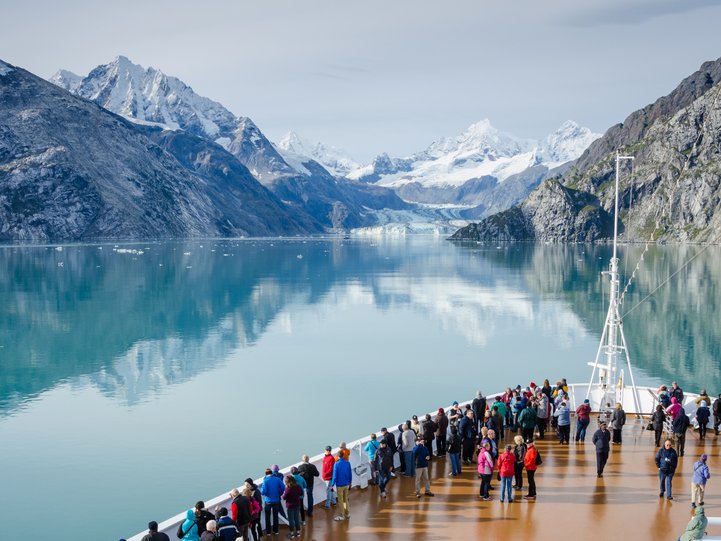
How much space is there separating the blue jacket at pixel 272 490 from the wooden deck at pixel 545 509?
1.23 metres

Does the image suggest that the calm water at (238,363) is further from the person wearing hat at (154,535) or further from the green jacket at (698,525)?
the green jacket at (698,525)

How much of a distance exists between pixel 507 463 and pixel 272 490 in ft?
24.8

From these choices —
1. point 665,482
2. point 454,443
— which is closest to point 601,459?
point 665,482

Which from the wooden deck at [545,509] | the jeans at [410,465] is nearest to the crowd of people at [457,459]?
the jeans at [410,465]

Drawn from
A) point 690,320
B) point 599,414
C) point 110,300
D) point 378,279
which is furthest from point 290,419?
point 378,279

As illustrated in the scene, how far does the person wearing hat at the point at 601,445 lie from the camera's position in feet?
81.4

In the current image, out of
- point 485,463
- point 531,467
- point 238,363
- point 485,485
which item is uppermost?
point 485,463

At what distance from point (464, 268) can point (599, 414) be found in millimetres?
141295

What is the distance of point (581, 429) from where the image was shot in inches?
1166

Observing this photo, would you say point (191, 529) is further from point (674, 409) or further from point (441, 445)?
point (674, 409)

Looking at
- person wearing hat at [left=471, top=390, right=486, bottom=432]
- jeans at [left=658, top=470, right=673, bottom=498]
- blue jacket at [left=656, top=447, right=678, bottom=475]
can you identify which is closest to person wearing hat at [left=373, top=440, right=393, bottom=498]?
person wearing hat at [left=471, top=390, right=486, bottom=432]

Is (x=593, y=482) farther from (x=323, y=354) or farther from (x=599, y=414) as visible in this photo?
(x=323, y=354)

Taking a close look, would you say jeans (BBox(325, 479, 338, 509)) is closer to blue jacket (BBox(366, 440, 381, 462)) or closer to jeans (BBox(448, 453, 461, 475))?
blue jacket (BBox(366, 440, 381, 462))

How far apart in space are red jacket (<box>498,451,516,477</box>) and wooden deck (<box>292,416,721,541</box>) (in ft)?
3.71
